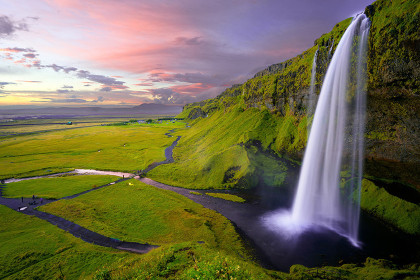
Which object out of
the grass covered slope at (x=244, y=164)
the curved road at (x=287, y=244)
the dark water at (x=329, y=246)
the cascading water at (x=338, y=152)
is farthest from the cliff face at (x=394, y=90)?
the grass covered slope at (x=244, y=164)

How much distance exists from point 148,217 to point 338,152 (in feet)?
165

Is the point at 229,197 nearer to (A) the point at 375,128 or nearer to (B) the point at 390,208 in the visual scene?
(B) the point at 390,208

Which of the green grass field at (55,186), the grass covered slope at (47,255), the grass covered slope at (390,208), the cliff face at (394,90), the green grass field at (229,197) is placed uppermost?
the cliff face at (394,90)

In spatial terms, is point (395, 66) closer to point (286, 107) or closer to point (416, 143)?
point (416, 143)

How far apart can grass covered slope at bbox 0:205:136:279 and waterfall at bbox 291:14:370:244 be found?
41.4m

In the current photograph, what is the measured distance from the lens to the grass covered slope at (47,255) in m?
29.4

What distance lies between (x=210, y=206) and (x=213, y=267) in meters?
32.0

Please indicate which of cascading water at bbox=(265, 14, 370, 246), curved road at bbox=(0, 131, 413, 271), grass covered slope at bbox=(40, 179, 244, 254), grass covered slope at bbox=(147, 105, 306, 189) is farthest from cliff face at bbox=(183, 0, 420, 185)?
grass covered slope at bbox=(40, 179, 244, 254)

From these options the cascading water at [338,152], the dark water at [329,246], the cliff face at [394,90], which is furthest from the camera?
the cascading water at [338,152]

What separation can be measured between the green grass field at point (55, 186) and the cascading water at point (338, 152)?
63559mm

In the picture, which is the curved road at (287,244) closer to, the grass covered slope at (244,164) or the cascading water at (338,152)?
the cascading water at (338,152)

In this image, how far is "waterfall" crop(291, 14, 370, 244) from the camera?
41938mm

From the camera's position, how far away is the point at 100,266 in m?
30.3

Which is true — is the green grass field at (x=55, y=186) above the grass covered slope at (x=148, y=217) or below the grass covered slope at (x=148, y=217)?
below
